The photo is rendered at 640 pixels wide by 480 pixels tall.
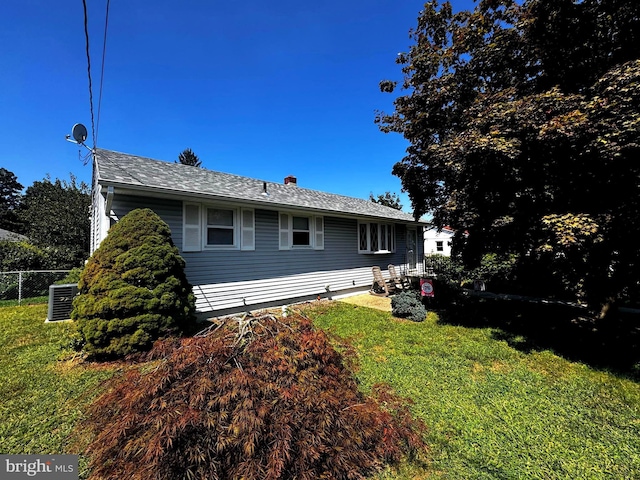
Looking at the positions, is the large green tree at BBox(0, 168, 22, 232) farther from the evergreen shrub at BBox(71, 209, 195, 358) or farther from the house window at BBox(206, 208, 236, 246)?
the evergreen shrub at BBox(71, 209, 195, 358)

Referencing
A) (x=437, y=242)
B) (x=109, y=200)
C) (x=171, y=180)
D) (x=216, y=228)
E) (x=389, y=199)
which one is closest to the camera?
(x=109, y=200)

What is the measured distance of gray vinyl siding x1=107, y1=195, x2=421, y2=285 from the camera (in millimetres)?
6715

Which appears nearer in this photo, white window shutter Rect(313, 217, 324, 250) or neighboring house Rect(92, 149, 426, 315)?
neighboring house Rect(92, 149, 426, 315)

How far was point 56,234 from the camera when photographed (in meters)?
16.2

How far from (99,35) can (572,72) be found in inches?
382

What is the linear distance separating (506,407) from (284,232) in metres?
7.04

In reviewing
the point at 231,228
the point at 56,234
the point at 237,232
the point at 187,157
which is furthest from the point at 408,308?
the point at 187,157

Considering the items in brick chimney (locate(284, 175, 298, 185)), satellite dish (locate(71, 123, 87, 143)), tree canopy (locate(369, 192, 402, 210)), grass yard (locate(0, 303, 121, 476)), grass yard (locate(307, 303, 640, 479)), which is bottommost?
grass yard (locate(307, 303, 640, 479))

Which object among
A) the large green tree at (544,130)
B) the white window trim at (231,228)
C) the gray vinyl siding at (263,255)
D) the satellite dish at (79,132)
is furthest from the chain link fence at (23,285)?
the large green tree at (544,130)

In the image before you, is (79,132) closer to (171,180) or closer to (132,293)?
(171,180)

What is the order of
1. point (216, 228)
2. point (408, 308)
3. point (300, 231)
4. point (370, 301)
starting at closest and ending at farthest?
point (216, 228), point (408, 308), point (300, 231), point (370, 301)

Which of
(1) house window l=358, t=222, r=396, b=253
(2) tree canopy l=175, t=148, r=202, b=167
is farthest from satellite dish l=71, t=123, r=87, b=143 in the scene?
(2) tree canopy l=175, t=148, r=202, b=167

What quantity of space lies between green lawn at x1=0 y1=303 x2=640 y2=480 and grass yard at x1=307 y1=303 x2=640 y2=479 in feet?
0.04

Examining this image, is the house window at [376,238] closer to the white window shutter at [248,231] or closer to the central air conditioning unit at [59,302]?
the white window shutter at [248,231]
